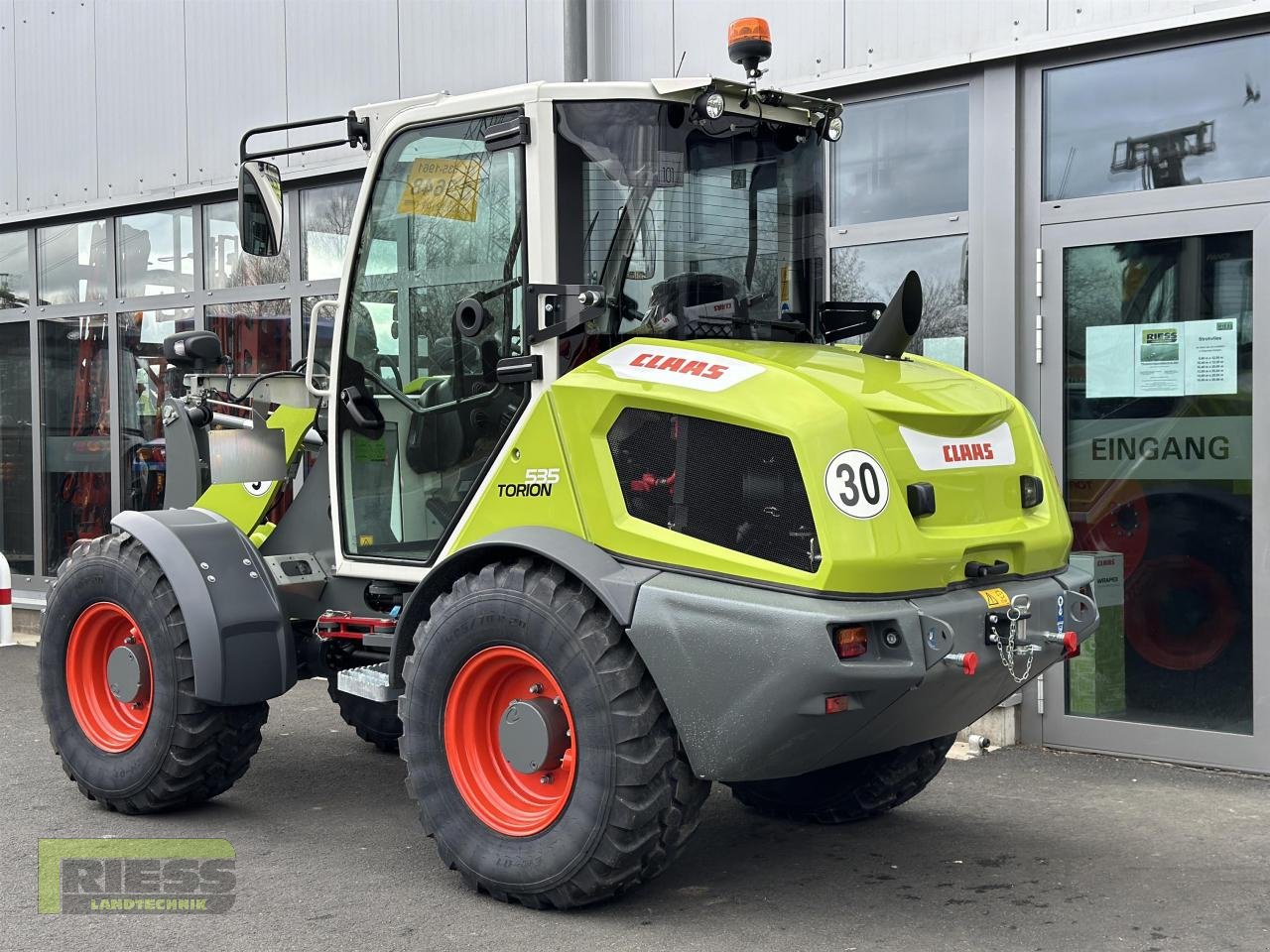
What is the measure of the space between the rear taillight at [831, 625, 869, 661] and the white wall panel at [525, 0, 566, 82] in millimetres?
5140

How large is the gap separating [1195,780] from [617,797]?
3.40 m

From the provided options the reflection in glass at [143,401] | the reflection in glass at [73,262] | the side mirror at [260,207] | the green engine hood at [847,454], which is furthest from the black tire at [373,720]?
the reflection in glass at [73,262]

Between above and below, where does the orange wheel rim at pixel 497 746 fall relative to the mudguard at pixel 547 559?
below

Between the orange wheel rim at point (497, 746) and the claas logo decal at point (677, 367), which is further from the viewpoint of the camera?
the orange wheel rim at point (497, 746)

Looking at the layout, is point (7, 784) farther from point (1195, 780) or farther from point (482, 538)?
point (1195, 780)

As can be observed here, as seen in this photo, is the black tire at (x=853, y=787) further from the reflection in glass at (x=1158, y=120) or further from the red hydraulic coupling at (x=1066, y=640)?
the reflection in glass at (x=1158, y=120)

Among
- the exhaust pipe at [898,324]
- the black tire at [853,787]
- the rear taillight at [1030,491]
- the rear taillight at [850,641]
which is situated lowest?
the black tire at [853,787]

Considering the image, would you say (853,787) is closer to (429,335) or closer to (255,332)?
(429,335)

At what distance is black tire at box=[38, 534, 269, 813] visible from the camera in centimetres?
541

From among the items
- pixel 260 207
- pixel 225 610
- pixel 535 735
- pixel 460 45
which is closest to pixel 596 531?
pixel 535 735

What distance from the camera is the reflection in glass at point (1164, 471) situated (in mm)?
6547

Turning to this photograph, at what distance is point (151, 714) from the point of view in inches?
216

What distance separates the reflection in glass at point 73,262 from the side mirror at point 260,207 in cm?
649

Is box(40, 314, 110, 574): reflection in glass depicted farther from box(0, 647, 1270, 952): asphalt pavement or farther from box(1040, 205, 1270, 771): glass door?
box(1040, 205, 1270, 771): glass door
